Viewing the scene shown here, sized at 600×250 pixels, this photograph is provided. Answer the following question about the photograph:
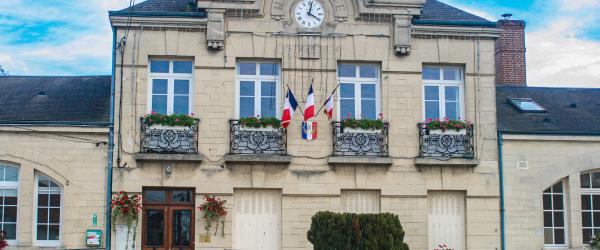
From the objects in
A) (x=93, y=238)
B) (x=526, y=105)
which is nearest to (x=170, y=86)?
(x=93, y=238)

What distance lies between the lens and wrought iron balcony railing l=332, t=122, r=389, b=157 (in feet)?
57.4

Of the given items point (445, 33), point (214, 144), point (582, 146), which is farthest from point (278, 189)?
point (582, 146)

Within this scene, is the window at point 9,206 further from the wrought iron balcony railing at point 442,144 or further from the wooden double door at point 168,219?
the wrought iron balcony railing at point 442,144

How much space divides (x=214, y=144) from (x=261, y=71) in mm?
1882

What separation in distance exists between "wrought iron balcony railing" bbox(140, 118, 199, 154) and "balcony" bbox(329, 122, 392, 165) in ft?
9.58

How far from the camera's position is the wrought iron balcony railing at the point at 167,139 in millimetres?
17047

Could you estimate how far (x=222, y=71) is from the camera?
17531 millimetres

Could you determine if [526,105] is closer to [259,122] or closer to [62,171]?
[259,122]

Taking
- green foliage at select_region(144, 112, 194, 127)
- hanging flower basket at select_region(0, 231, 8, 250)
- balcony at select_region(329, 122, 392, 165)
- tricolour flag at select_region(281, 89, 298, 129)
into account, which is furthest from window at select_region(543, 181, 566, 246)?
hanging flower basket at select_region(0, 231, 8, 250)

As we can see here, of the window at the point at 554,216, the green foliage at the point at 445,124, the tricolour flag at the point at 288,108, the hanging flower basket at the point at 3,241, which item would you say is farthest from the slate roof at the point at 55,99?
the window at the point at 554,216

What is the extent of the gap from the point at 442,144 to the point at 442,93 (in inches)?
47.1

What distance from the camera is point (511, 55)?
22.6 m

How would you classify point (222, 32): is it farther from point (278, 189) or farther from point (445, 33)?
point (445, 33)

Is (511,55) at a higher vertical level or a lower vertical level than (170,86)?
higher
